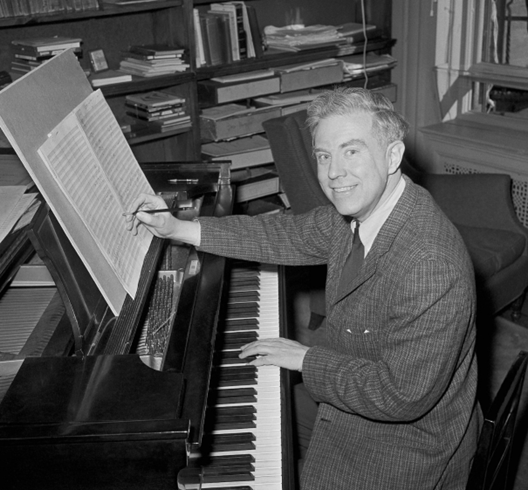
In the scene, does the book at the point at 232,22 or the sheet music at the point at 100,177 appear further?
the book at the point at 232,22

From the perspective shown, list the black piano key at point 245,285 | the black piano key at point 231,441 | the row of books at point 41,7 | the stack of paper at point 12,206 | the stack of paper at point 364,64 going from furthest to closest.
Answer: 1. the stack of paper at point 364,64
2. the row of books at point 41,7
3. the black piano key at point 245,285
4. the stack of paper at point 12,206
5. the black piano key at point 231,441

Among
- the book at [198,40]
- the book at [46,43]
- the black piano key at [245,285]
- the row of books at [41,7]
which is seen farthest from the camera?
the book at [198,40]

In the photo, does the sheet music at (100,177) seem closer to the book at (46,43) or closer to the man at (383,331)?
the man at (383,331)

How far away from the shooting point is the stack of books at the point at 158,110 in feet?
10.5

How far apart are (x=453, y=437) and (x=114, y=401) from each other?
69 cm

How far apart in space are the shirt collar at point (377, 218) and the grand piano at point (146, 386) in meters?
0.32

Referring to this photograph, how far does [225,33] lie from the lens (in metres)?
3.34

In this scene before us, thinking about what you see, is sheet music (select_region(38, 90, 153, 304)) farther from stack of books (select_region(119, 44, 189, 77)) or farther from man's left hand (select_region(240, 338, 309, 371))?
stack of books (select_region(119, 44, 189, 77))

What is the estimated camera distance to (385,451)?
1.47m

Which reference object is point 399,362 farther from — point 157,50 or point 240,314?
point 157,50

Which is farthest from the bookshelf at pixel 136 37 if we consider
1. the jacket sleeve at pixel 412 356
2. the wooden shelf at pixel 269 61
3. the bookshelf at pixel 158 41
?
the jacket sleeve at pixel 412 356

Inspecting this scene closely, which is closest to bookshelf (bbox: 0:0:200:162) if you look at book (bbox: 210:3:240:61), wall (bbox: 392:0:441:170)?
book (bbox: 210:3:240:61)

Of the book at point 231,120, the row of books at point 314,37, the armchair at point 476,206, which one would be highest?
the row of books at point 314,37

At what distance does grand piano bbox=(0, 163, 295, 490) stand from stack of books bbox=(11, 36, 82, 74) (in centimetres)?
143
